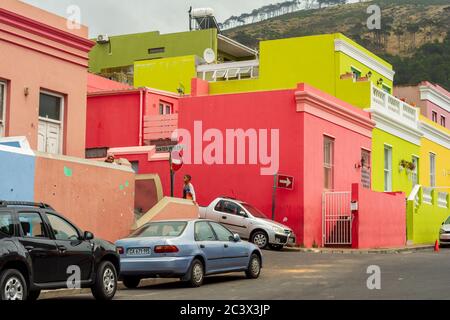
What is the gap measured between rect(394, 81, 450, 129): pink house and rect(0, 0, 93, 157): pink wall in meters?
27.0

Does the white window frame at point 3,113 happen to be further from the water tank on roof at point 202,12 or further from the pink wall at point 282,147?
the water tank on roof at point 202,12

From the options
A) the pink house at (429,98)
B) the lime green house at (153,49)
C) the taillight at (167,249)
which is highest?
the lime green house at (153,49)

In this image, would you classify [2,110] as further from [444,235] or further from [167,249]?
[444,235]

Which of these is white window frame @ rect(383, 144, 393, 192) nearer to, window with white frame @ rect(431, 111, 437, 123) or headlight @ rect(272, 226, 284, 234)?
headlight @ rect(272, 226, 284, 234)

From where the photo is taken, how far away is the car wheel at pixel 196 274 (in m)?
16.0

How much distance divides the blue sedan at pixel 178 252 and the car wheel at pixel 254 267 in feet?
1.28

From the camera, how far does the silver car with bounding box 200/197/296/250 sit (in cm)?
2589

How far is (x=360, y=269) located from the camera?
784 inches

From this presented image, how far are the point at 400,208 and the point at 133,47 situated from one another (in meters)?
28.3

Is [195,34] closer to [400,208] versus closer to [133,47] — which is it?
[133,47]

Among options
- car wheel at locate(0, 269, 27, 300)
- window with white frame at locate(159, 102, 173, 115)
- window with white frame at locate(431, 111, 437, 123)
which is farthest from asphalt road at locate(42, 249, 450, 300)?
window with white frame at locate(431, 111, 437, 123)

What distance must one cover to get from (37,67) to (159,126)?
11318mm

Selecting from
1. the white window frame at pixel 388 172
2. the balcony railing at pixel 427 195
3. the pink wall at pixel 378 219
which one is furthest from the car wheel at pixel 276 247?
the balcony railing at pixel 427 195

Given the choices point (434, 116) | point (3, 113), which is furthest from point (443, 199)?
point (3, 113)
